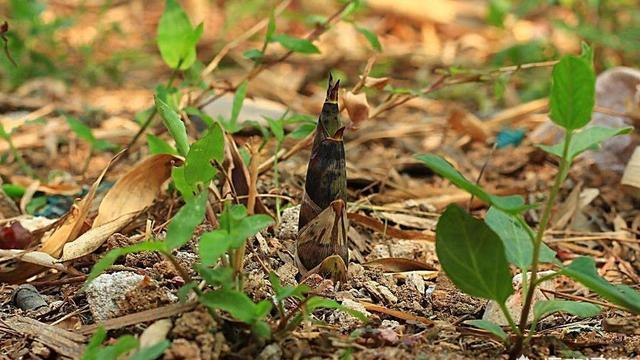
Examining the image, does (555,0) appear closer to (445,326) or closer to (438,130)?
(438,130)

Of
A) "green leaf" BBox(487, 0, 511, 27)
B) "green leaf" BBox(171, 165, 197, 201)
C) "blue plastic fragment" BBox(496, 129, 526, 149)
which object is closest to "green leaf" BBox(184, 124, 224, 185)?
"green leaf" BBox(171, 165, 197, 201)

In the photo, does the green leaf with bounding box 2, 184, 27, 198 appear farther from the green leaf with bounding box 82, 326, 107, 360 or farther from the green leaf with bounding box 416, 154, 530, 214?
the green leaf with bounding box 416, 154, 530, 214

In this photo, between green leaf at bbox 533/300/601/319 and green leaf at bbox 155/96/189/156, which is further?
green leaf at bbox 155/96/189/156

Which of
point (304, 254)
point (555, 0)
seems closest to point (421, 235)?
point (304, 254)

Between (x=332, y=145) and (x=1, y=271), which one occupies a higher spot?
(x=332, y=145)

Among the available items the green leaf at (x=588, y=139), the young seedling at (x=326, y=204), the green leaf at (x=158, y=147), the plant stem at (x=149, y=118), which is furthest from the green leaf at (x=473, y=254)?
the plant stem at (x=149, y=118)
